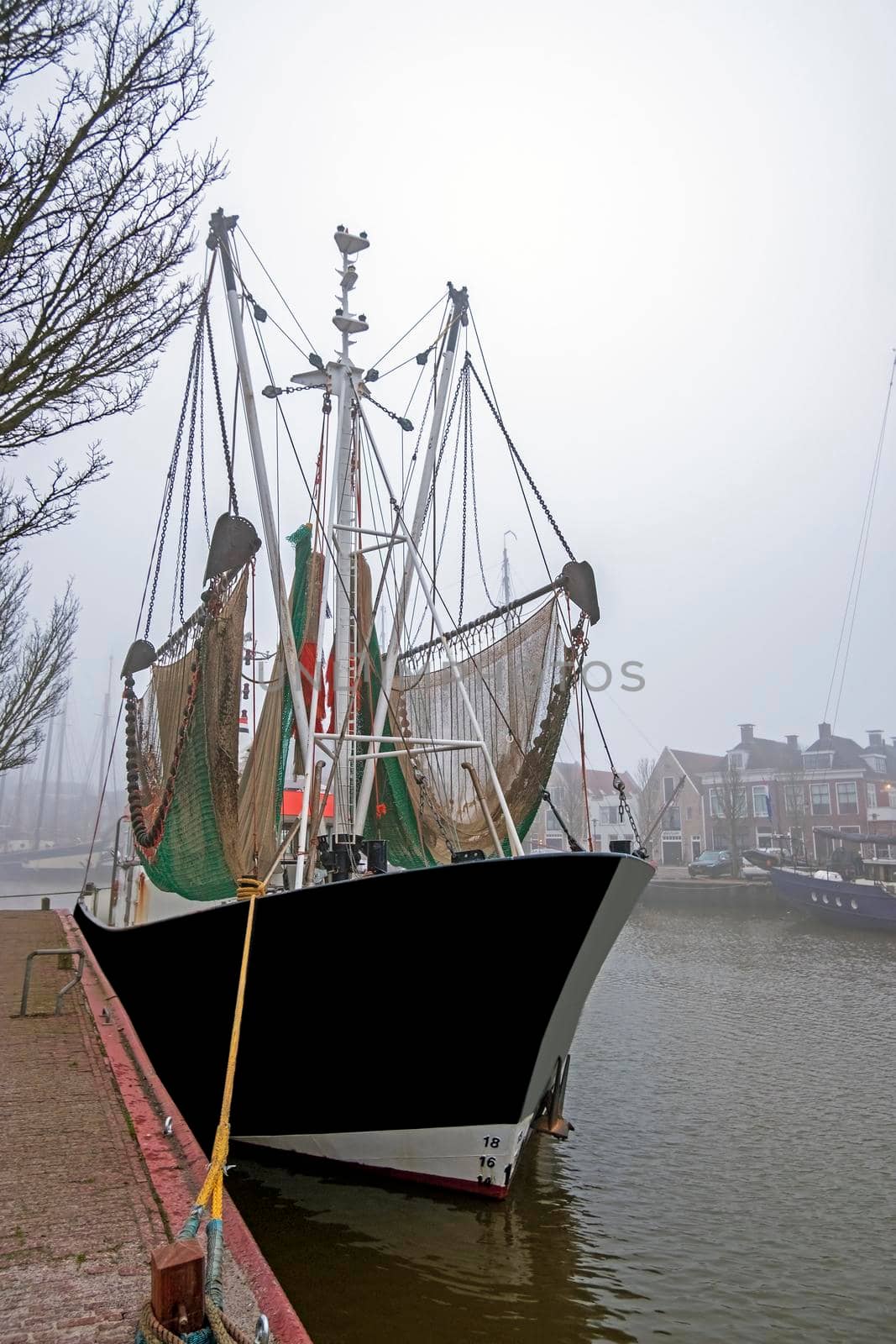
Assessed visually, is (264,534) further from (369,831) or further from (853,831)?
(853,831)

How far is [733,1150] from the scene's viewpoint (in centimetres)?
1008

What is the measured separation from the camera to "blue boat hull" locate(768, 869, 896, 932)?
34.0 m

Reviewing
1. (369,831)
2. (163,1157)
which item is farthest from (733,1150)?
(163,1157)

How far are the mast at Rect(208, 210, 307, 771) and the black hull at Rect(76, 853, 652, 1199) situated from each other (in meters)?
2.72

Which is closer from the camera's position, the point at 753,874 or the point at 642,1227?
the point at 642,1227

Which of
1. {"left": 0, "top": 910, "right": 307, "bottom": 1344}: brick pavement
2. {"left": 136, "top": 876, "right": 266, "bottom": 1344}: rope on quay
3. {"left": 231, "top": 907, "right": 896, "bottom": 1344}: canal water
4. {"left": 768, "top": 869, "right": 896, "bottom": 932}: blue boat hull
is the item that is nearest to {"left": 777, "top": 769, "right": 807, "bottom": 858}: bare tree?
{"left": 768, "top": 869, "right": 896, "bottom": 932}: blue boat hull

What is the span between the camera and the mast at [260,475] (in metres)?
9.79

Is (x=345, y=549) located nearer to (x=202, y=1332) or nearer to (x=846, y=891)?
(x=202, y=1332)

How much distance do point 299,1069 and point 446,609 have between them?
16.3 ft

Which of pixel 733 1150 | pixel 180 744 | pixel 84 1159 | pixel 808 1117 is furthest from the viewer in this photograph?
pixel 808 1117

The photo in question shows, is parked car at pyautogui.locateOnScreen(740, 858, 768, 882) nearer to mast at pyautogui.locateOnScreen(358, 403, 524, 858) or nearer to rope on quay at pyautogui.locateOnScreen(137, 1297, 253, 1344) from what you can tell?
mast at pyautogui.locateOnScreen(358, 403, 524, 858)

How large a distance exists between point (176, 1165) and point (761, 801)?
5657 cm

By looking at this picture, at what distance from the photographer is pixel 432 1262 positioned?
6.64 m

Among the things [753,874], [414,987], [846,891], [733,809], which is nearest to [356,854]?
[414,987]
